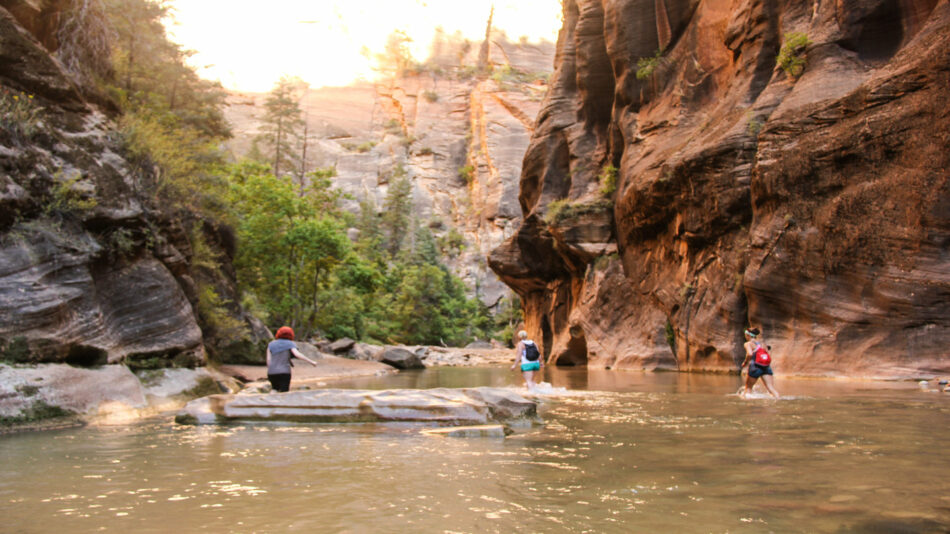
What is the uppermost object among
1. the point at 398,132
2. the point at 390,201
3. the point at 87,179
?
the point at 398,132

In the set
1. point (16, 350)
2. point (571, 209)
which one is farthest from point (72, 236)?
point (571, 209)

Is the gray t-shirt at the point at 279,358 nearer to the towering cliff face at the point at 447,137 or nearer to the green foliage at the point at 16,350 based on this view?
the green foliage at the point at 16,350

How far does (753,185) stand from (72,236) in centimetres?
1749

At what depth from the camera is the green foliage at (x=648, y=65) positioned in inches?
1106

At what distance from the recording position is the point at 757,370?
1234cm

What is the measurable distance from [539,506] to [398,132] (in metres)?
90.6

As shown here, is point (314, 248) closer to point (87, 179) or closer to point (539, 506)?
point (87, 179)

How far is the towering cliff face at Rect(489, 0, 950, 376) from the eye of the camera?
603 inches

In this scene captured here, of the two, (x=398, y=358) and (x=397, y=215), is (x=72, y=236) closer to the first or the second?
(x=398, y=358)

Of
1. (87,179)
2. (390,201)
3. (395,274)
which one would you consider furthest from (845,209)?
(390,201)

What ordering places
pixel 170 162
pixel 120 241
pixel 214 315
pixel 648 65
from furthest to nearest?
pixel 648 65 < pixel 214 315 < pixel 170 162 < pixel 120 241

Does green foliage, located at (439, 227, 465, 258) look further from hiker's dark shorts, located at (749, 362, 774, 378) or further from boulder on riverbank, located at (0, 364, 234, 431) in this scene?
hiker's dark shorts, located at (749, 362, 774, 378)

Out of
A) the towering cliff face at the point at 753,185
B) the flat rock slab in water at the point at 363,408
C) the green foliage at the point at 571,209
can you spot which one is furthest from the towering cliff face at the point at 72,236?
the green foliage at the point at 571,209

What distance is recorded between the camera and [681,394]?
13.3 meters
